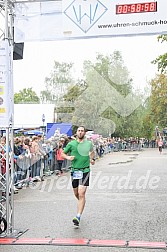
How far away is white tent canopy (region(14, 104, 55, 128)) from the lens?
34.9 metres

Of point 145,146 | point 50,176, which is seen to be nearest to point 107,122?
point 145,146

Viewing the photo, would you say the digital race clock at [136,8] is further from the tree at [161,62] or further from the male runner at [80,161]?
the tree at [161,62]

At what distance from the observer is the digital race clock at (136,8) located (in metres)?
7.49

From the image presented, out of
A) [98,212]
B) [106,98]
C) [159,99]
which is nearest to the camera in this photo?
[98,212]

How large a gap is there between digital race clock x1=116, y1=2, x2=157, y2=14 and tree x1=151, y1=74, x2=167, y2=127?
49011 mm

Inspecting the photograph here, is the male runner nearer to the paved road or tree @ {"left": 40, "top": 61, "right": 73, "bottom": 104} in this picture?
the paved road

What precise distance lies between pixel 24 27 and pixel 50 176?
10.4m

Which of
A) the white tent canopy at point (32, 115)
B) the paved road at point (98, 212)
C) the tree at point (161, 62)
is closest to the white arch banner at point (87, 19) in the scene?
the paved road at point (98, 212)

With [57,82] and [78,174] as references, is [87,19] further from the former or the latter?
[57,82]

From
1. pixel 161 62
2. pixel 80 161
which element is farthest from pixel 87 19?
pixel 161 62

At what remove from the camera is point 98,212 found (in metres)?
9.64

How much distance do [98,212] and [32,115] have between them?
26952 mm

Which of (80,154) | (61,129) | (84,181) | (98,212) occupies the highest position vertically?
(80,154)

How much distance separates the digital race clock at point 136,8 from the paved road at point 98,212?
3.85 meters
